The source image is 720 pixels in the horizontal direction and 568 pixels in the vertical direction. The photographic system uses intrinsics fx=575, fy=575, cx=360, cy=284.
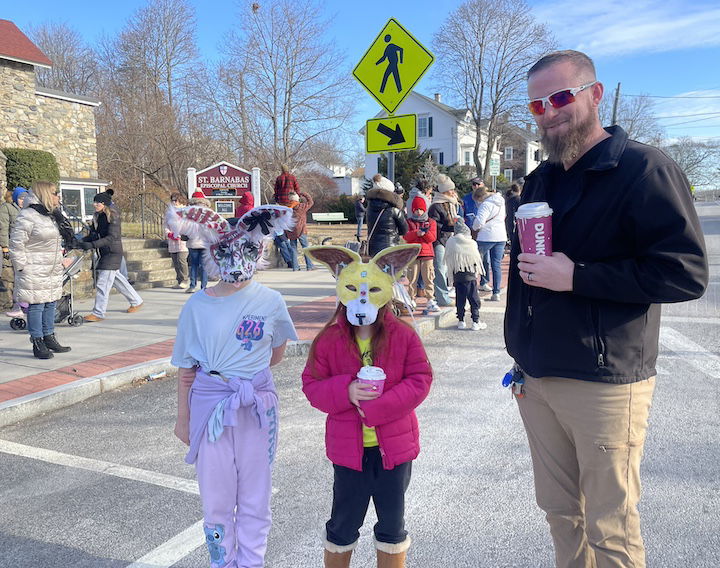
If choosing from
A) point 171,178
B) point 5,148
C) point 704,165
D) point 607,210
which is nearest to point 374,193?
point 607,210

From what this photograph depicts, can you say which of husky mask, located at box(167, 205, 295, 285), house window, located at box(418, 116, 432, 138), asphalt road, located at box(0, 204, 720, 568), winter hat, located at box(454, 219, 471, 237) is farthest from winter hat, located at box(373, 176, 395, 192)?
house window, located at box(418, 116, 432, 138)

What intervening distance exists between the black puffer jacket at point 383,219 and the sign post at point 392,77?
91 cm

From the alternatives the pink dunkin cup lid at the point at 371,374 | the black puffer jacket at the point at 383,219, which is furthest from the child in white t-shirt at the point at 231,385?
the black puffer jacket at the point at 383,219

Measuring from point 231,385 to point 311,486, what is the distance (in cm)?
134

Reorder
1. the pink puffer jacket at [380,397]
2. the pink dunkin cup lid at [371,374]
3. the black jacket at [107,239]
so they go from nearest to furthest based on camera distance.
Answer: the pink dunkin cup lid at [371,374]
the pink puffer jacket at [380,397]
the black jacket at [107,239]

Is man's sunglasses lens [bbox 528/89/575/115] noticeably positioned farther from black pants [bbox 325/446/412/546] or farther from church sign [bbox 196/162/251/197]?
church sign [bbox 196/162/251/197]

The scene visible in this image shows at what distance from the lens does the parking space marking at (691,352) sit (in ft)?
19.6

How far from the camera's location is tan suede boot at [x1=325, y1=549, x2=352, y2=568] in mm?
2479

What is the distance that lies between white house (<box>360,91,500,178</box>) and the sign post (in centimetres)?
4431

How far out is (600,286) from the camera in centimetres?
193

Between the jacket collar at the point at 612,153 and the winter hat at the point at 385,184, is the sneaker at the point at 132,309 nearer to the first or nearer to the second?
the winter hat at the point at 385,184

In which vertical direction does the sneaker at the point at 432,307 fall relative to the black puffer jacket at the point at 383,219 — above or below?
below

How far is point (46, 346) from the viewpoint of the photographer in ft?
21.2

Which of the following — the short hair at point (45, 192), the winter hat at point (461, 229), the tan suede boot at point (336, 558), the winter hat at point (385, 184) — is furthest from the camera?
the winter hat at point (385, 184)
